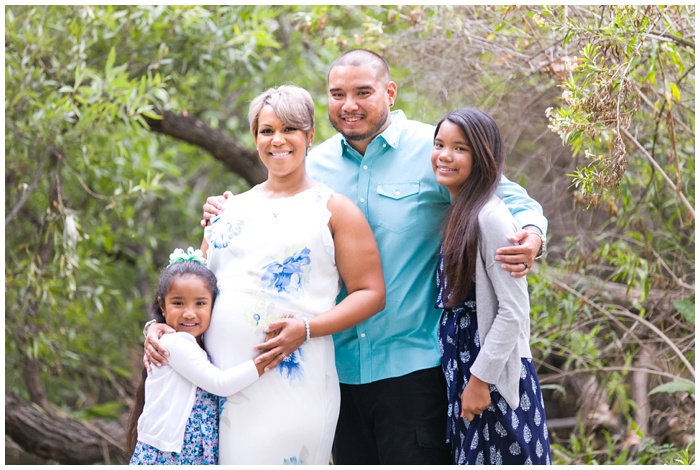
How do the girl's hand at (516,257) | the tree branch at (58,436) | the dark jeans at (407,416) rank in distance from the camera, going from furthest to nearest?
the tree branch at (58,436) → the dark jeans at (407,416) → the girl's hand at (516,257)

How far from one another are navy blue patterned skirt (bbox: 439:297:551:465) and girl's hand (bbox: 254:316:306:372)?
0.46m

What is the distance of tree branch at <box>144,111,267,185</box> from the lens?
4965 mm

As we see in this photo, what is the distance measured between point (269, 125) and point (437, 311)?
784mm

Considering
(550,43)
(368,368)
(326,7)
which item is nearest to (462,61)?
(550,43)

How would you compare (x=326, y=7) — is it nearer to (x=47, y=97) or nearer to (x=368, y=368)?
(x=47, y=97)

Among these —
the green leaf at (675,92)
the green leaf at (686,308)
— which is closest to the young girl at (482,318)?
the green leaf at (675,92)

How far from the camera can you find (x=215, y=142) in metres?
5.09

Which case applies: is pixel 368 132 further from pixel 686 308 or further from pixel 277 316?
pixel 686 308

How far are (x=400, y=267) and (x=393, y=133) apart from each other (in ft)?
1.44

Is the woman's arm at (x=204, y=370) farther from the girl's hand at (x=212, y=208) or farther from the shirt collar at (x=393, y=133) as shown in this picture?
the shirt collar at (x=393, y=133)

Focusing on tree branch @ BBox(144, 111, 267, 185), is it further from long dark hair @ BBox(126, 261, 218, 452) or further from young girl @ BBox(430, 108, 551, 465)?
young girl @ BBox(430, 108, 551, 465)

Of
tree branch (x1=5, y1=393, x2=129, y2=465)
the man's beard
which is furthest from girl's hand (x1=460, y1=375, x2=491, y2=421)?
tree branch (x1=5, y1=393, x2=129, y2=465)

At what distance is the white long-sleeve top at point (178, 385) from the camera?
7.47 ft

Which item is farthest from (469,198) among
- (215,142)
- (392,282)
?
(215,142)
